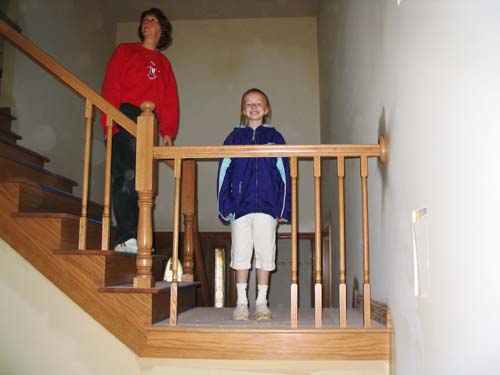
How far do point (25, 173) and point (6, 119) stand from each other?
2.51ft

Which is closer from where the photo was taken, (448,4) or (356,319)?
(448,4)

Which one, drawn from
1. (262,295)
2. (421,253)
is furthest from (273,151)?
(421,253)

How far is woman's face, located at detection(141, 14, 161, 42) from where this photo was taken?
301 centimetres

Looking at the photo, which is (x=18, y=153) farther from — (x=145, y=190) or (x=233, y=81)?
(x=233, y=81)

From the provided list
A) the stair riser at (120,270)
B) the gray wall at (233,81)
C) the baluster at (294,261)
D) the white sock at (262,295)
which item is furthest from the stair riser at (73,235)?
the gray wall at (233,81)

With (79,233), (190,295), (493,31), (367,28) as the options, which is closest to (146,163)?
(79,233)

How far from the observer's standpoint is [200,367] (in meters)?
2.13

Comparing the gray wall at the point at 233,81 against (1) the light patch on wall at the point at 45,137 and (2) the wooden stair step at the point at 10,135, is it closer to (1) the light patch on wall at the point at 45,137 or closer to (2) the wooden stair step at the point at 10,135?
(1) the light patch on wall at the point at 45,137

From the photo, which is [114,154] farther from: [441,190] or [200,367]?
[441,190]

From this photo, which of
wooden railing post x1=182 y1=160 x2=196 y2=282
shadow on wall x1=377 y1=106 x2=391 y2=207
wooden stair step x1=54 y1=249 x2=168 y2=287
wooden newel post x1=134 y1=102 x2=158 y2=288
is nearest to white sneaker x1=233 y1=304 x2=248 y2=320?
wooden newel post x1=134 y1=102 x2=158 y2=288

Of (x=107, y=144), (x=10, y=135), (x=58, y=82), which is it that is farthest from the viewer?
(x=58, y=82)

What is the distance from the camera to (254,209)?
250 centimetres

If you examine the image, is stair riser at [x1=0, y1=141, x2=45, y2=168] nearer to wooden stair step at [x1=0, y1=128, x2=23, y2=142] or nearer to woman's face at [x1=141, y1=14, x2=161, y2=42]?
wooden stair step at [x1=0, y1=128, x2=23, y2=142]

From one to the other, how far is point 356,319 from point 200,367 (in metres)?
0.72
